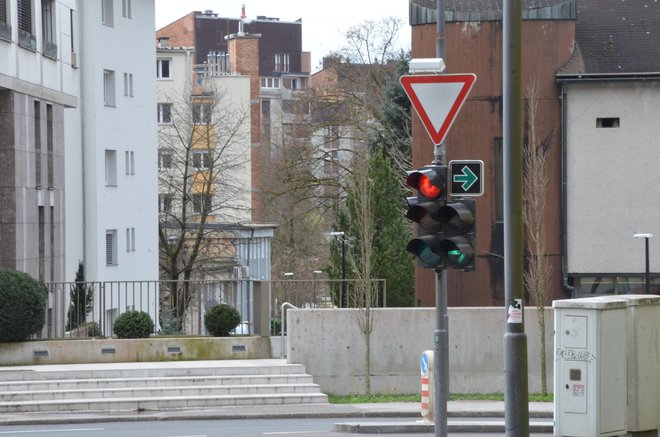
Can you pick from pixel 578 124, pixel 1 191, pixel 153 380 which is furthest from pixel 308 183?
pixel 153 380

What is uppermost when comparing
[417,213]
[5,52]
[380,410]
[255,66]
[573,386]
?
[255,66]

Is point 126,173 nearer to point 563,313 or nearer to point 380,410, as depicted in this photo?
point 380,410

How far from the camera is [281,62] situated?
13850 centimetres

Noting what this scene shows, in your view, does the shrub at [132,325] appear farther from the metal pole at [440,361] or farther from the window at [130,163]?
the window at [130,163]

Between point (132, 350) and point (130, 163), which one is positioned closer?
point (132, 350)

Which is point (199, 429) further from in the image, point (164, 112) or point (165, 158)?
point (164, 112)

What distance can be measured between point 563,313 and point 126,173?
3865cm

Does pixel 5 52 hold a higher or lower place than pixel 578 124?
higher

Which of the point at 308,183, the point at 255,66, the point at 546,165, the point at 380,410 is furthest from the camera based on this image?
the point at 255,66

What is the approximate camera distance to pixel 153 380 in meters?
24.4

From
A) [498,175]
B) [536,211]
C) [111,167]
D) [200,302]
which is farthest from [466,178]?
[111,167]

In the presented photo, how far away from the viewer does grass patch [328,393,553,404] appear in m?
24.6

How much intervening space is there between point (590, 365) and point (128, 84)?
1562 inches

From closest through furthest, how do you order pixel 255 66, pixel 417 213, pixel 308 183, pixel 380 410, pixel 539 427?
pixel 417 213, pixel 539 427, pixel 380 410, pixel 308 183, pixel 255 66
